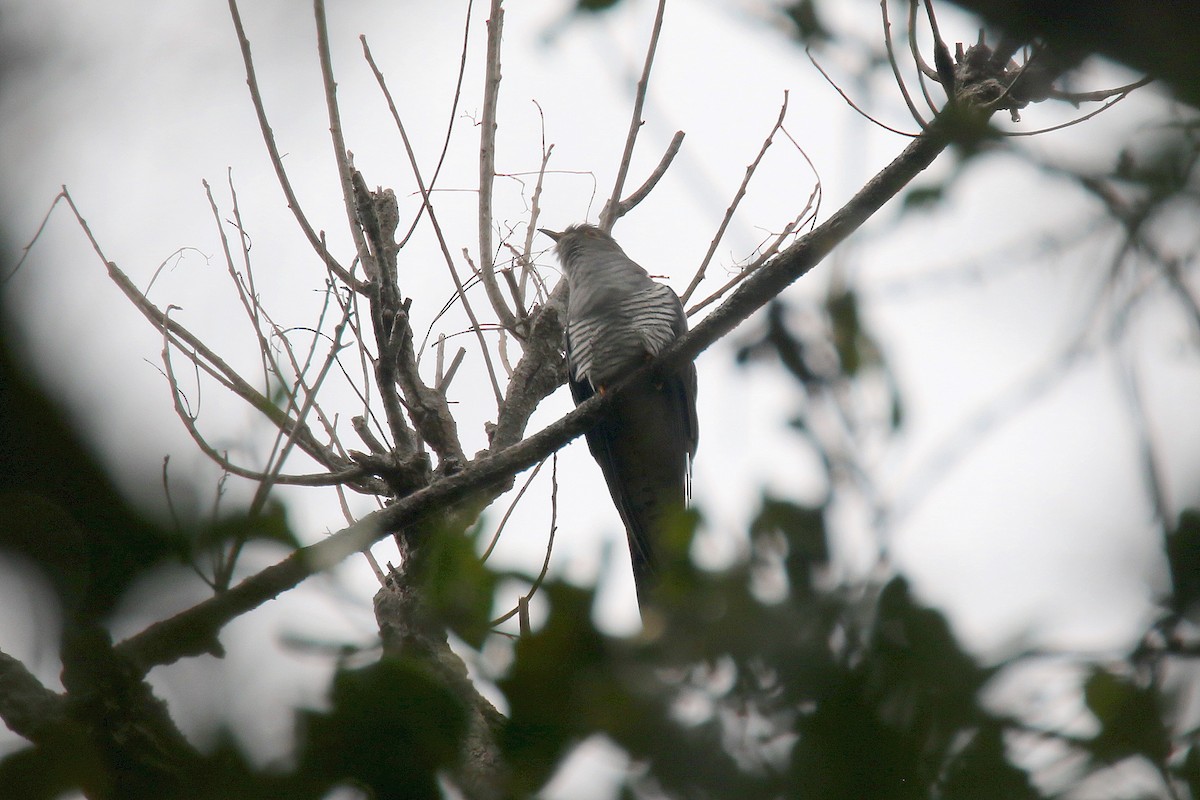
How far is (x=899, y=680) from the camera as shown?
927 mm

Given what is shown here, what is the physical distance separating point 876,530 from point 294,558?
2.59 feet

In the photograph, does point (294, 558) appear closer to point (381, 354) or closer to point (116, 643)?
point (116, 643)

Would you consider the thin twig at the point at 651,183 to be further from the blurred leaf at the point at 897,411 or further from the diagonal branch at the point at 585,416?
the blurred leaf at the point at 897,411

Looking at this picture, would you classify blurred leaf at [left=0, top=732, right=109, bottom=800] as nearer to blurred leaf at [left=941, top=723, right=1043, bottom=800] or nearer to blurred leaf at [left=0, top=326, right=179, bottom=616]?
blurred leaf at [left=0, top=326, right=179, bottom=616]

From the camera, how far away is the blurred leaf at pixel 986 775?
2.85 ft

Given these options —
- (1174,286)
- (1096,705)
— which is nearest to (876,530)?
(1096,705)

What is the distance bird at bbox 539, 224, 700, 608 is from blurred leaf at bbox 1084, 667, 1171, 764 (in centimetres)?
Answer: 343

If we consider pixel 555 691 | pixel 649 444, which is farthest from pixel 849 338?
pixel 649 444

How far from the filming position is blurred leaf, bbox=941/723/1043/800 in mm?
870

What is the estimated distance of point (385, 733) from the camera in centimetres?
92

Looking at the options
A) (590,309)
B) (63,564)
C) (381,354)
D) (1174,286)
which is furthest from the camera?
(590,309)

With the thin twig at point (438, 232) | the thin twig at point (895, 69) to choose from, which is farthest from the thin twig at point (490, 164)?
the thin twig at point (895, 69)

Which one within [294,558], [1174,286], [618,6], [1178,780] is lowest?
[1178,780]

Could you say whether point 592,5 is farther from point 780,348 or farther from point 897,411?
point 897,411
